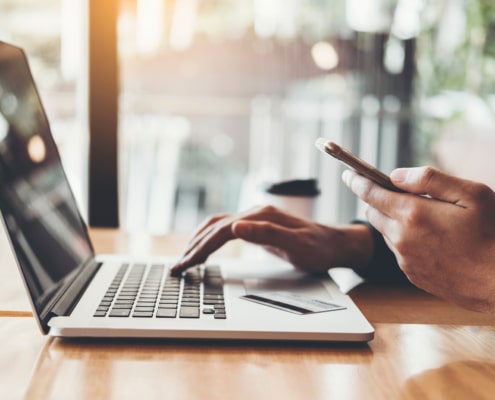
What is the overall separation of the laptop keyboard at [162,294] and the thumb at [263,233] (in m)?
0.07

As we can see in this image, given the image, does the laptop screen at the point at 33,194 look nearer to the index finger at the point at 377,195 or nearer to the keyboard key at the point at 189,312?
the keyboard key at the point at 189,312

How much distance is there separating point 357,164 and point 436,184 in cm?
8

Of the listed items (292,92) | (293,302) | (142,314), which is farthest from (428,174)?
Result: (292,92)

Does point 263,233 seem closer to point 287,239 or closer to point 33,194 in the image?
point 287,239

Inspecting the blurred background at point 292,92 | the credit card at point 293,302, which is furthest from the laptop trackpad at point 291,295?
the blurred background at point 292,92

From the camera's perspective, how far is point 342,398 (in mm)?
514

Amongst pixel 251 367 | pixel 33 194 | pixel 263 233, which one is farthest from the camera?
pixel 263 233

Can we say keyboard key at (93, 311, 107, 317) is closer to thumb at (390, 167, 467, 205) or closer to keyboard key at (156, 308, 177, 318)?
keyboard key at (156, 308, 177, 318)

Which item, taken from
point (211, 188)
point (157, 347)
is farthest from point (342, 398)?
point (211, 188)

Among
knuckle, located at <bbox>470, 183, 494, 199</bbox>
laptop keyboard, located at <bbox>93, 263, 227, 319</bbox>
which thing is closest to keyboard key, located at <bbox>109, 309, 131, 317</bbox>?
laptop keyboard, located at <bbox>93, 263, 227, 319</bbox>

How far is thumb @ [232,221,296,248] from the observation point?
0.88 meters

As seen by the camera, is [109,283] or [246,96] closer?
[109,283]

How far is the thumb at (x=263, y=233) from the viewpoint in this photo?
0.88 metres

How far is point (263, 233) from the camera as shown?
2.93 ft
